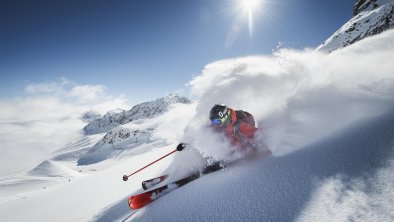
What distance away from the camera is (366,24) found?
16712 centimetres

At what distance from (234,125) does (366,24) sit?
210 m

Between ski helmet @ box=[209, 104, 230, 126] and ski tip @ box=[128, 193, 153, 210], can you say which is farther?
ski helmet @ box=[209, 104, 230, 126]

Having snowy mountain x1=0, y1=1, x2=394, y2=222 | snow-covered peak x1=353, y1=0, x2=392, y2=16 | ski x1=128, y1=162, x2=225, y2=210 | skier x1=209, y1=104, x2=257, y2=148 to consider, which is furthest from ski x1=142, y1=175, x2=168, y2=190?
snow-covered peak x1=353, y1=0, x2=392, y2=16

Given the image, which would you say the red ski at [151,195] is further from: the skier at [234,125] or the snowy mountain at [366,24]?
the snowy mountain at [366,24]

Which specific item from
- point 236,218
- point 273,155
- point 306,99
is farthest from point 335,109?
point 236,218

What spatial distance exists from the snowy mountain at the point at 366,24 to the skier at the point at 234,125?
17481 cm

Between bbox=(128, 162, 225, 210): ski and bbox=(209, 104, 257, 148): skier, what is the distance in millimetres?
926

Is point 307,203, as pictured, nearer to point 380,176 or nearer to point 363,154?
point 380,176

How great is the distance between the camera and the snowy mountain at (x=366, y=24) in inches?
5722

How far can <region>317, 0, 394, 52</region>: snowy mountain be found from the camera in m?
145

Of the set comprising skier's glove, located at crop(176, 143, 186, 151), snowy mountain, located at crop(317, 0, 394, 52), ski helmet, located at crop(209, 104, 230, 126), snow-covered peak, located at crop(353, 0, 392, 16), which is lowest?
skier's glove, located at crop(176, 143, 186, 151)

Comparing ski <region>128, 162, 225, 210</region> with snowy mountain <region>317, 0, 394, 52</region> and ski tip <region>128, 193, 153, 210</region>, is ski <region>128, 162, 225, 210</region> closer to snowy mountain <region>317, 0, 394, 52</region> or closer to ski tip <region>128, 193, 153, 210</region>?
ski tip <region>128, 193, 153, 210</region>

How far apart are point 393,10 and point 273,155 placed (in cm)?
19066

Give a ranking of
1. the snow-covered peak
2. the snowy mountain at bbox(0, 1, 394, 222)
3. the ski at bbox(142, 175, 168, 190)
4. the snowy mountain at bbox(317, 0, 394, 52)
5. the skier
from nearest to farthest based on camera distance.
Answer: the snowy mountain at bbox(0, 1, 394, 222) → the ski at bbox(142, 175, 168, 190) → the skier → the snowy mountain at bbox(317, 0, 394, 52) → the snow-covered peak
